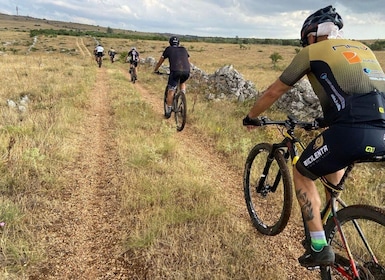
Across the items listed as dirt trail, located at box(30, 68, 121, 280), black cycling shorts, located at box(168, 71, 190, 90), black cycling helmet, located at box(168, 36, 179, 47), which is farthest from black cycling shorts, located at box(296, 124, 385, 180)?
black cycling helmet, located at box(168, 36, 179, 47)

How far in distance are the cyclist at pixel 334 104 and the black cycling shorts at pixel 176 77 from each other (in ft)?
21.9

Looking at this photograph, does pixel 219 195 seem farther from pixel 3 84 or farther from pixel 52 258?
pixel 3 84

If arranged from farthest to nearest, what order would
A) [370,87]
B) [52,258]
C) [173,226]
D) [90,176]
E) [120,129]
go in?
1. [120,129]
2. [90,176]
3. [173,226]
4. [52,258]
5. [370,87]

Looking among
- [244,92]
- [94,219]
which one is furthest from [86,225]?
[244,92]

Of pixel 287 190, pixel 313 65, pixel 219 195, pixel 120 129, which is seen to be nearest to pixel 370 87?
pixel 313 65

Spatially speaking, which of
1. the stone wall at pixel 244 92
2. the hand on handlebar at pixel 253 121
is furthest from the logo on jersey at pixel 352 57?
the stone wall at pixel 244 92

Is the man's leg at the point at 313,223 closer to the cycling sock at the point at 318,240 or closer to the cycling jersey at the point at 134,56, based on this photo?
the cycling sock at the point at 318,240

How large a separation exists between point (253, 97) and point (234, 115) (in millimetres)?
2886

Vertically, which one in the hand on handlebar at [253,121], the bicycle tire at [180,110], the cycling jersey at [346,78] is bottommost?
the bicycle tire at [180,110]

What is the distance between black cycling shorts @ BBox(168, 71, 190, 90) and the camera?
971 cm

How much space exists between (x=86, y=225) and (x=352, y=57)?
13.4ft

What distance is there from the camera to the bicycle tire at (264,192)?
4355mm

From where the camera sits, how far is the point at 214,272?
142 inches

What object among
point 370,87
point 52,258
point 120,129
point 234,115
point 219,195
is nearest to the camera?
point 370,87
